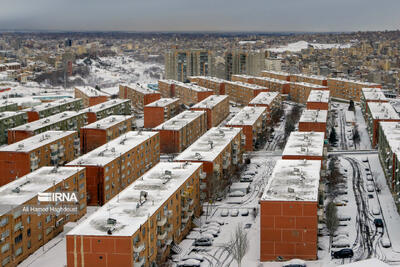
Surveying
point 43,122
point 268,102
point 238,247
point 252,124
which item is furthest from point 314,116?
point 238,247

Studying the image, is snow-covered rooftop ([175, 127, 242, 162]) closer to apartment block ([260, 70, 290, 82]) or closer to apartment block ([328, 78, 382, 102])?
apartment block ([328, 78, 382, 102])

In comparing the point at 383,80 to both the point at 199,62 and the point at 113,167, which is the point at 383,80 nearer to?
the point at 199,62

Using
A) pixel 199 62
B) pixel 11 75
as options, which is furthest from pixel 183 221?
pixel 11 75

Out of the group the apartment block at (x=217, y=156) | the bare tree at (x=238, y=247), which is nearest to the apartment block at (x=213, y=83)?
the apartment block at (x=217, y=156)

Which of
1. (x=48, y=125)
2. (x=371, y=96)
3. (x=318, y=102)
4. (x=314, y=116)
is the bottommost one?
(x=48, y=125)

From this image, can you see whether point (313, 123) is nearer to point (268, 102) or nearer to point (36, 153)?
point (268, 102)
